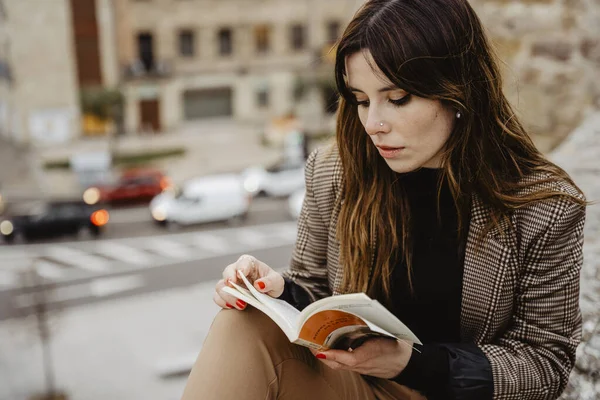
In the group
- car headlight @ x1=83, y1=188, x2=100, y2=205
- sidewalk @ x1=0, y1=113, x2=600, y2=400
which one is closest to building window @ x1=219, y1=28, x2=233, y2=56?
car headlight @ x1=83, y1=188, x2=100, y2=205

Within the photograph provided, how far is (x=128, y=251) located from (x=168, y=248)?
1.01 meters

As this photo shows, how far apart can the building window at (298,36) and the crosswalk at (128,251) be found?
13.4 metres

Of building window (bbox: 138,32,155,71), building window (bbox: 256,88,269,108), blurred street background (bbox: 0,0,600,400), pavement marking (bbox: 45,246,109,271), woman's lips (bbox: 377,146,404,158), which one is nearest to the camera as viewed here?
woman's lips (bbox: 377,146,404,158)

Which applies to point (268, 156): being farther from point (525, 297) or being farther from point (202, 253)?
point (525, 297)

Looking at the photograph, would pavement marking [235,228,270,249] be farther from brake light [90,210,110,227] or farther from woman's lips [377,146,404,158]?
woman's lips [377,146,404,158]

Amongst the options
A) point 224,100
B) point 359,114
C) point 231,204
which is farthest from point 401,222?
point 224,100

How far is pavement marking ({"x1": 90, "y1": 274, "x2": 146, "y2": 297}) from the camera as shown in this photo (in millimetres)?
15434

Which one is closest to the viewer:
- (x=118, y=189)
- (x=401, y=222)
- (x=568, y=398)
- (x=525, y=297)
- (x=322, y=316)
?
(x=322, y=316)

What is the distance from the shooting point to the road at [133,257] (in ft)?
50.5

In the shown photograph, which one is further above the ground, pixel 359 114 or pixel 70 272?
pixel 359 114

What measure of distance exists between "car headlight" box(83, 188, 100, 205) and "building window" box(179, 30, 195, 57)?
422 inches

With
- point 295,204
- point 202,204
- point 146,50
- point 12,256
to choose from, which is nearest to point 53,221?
point 12,256

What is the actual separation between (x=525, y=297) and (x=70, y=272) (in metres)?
15.9

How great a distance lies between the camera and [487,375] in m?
1.95
